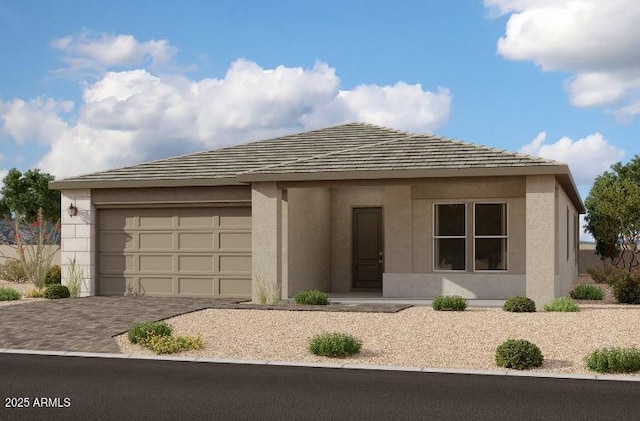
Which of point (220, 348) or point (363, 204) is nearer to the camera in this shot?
point (220, 348)

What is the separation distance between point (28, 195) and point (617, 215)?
34.8 meters

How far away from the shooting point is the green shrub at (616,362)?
34.8 ft

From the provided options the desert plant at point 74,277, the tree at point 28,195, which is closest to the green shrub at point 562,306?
the desert plant at point 74,277

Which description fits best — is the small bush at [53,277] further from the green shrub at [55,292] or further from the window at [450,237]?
the window at [450,237]

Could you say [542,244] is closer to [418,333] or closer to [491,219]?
[491,219]

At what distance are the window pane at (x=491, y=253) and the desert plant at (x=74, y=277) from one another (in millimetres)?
10505

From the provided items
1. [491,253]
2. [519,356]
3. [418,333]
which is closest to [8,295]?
[418,333]

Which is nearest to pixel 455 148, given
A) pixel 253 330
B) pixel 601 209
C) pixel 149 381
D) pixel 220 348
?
pixel 253 330

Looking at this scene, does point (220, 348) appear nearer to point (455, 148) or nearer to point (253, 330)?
point (253, 330)

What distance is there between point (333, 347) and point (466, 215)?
9.12 m

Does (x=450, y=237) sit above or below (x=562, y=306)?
above

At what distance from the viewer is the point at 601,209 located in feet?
128

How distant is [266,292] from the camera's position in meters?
18.9

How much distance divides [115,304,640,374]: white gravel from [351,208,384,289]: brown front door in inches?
223
